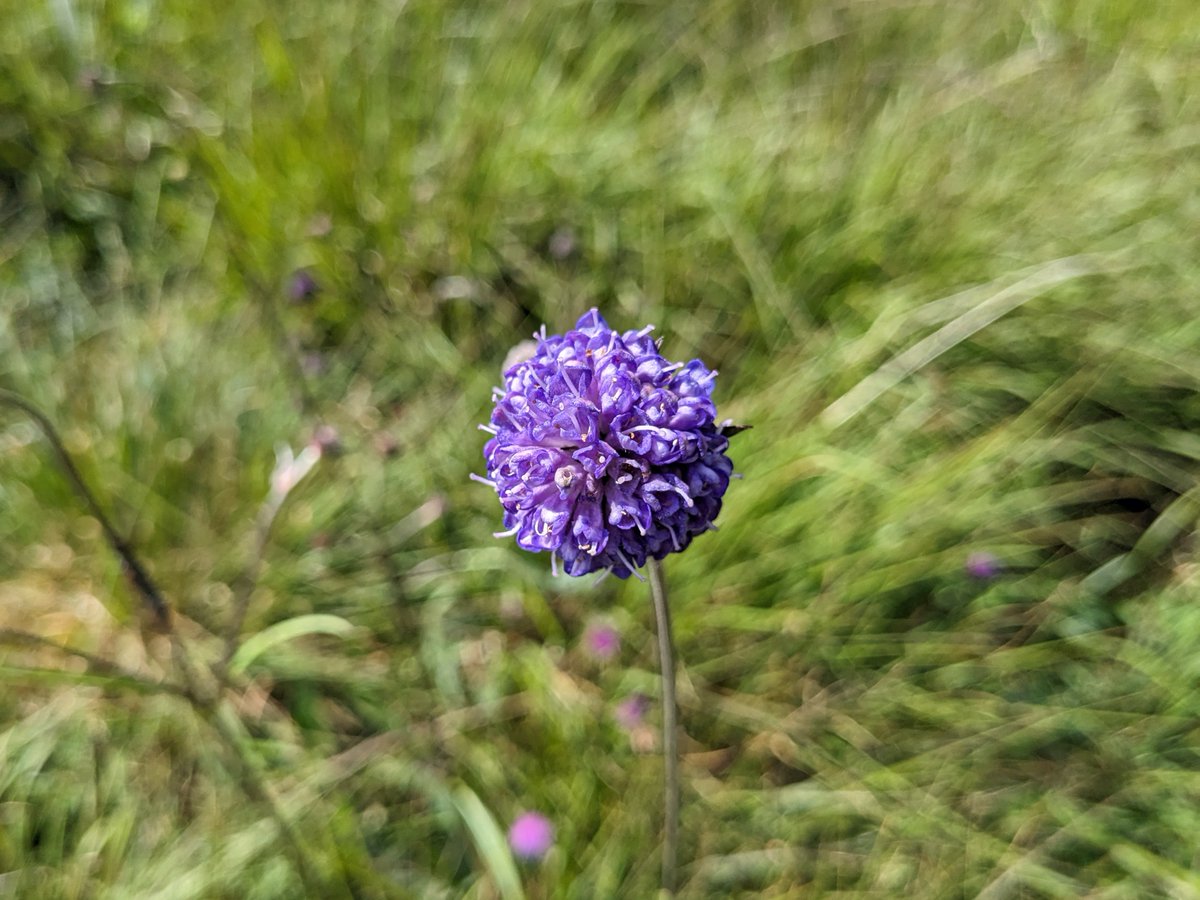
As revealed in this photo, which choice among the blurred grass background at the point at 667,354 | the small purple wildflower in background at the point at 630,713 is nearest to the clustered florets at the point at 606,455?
the blurred grass background at the point at 667,354

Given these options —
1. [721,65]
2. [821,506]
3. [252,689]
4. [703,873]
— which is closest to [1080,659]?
[821,506]

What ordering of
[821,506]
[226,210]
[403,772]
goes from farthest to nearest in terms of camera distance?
[226,210], [821,506], [403,772]

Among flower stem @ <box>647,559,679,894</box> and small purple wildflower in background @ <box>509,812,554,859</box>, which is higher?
small purple wildflower in background @ <box>509,812,554,859</box>

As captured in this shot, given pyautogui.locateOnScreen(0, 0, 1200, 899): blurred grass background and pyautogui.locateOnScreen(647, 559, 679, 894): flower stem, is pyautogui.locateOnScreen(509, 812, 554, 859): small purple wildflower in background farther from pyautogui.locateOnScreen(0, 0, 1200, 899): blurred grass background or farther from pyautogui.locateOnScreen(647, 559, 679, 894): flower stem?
pyautogui.locateOnScreen(647, 559, 679, 894): flower stem

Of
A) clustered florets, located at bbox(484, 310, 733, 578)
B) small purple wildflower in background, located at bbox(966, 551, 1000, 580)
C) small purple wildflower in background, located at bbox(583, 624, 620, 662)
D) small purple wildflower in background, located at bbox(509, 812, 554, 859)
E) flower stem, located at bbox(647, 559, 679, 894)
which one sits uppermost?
small purple wildflower in background, located at bbox(966, 551, 1000, 580)

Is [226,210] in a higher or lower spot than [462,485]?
higher

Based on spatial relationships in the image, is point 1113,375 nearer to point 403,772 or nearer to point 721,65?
point 721,65

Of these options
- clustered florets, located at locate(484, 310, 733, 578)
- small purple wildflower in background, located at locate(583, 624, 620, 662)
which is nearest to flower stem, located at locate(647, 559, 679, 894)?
clustered florets, located at locate(484, 310, 733, 578)
